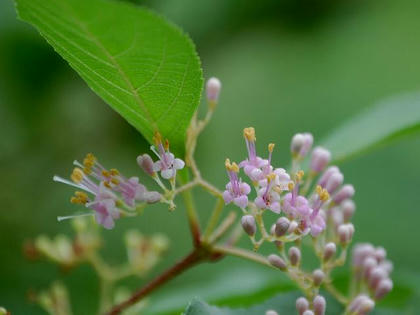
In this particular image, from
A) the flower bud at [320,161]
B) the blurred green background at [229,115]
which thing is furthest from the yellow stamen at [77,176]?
the blurred green background at [229,115]

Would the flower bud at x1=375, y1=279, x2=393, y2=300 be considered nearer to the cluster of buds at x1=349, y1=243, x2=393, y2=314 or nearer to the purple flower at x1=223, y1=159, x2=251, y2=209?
the cluster of buds at x1=349, y1=243, x2=393, y2=314

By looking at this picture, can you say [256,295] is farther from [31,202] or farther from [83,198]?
[31,202]

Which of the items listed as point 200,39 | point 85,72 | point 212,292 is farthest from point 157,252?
point 200,39

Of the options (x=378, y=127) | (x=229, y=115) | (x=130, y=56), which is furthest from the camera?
(x=229, y=115)

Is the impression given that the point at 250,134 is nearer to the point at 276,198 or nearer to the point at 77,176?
the point at 276,198

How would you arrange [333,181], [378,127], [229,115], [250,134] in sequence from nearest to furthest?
[250,134] → [333,181] → [378,127] → [229,115]


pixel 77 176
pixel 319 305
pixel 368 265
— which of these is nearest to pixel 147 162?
pixel 77 176

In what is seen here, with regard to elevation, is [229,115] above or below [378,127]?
above
